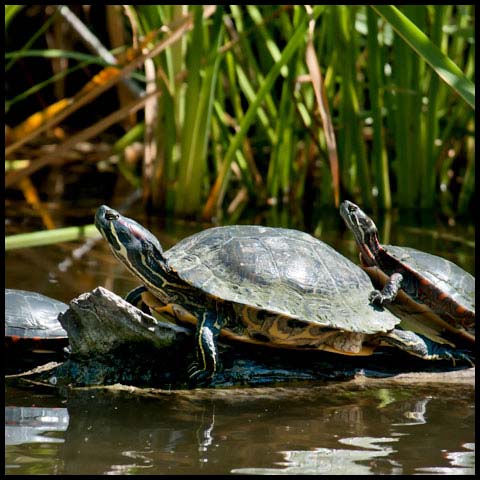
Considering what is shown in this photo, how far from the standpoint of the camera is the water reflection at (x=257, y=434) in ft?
6.20

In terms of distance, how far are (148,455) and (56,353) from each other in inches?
38.7

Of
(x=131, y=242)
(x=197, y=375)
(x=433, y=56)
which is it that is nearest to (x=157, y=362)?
(x=197, y=375)

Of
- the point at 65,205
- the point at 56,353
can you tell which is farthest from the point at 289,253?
the point at 65,205

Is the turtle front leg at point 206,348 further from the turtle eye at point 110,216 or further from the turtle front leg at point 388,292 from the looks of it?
the turtle front leg at point 388,292

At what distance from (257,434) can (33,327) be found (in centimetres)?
98

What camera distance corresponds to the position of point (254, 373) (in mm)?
2537

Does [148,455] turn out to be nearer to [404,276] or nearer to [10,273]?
[404,276]

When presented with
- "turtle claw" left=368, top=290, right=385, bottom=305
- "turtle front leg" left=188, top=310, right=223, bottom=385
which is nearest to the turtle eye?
"turtle front leg" left=188, top=310, right=223, bottom=385

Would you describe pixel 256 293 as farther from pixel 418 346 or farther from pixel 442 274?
pixel 442 274

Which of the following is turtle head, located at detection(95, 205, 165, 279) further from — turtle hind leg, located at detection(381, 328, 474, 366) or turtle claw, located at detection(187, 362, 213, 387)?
turtle hind leg, located at detection(381, 328, 474, 366)

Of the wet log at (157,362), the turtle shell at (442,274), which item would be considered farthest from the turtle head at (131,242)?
the turtle shell at (442,274)

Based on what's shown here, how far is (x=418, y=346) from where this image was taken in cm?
257

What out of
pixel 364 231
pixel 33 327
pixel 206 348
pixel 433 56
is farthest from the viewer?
pixel 364 231

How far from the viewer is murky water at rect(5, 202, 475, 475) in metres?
1.89
